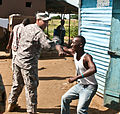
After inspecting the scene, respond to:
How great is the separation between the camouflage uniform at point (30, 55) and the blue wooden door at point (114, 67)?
1.25 meters

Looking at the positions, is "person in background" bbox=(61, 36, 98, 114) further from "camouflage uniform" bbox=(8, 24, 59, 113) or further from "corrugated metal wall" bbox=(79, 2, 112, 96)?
"corrugated metal wall" bbox=(79, 2, 112, 96)

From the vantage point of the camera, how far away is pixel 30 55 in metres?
4.21

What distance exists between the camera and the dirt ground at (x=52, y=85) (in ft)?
Result: 16.4

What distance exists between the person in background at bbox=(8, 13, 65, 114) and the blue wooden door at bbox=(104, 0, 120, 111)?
48.6 inches

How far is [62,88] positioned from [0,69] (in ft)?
9.41

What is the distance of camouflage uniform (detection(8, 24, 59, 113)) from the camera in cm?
404

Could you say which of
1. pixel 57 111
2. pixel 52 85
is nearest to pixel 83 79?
pixel 57 111

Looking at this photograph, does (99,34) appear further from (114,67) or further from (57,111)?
(57,111)

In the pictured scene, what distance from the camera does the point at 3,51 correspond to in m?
11.0

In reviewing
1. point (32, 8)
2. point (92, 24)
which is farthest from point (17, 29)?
point (32, 8)

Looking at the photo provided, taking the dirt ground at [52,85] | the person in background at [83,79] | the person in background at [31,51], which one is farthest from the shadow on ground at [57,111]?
the person in background at [83,79]

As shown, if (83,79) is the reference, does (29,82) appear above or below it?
below

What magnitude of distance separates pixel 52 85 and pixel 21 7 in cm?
574

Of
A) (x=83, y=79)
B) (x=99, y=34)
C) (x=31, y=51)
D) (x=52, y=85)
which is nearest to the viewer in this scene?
(x=83, y=79)
